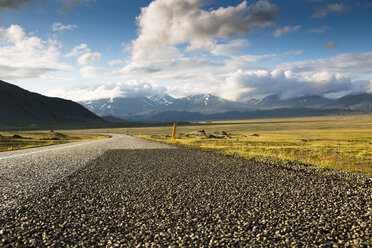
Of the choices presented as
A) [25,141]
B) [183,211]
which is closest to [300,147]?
[183,211]

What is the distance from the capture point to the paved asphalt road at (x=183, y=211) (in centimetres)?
535

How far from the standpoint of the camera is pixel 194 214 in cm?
674

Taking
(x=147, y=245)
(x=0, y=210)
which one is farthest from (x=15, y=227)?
(x=147, y=245)

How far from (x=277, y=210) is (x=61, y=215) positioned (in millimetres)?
5772

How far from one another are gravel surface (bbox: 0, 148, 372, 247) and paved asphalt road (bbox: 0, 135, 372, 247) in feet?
0.07

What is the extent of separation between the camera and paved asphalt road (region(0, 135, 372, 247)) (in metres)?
5.35

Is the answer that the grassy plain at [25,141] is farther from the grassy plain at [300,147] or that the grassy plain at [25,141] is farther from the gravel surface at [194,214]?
the gravel surface at [194,214]

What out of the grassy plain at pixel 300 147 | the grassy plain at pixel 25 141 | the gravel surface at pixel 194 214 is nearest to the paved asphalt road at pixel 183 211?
the gravel surface at pixel 194 214

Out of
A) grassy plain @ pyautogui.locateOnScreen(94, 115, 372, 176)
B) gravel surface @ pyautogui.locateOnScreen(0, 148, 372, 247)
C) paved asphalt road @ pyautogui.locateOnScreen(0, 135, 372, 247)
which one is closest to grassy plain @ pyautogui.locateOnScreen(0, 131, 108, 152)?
grassy plain @ pyautogui.locateOnScreen(94, 115, 372, 176)

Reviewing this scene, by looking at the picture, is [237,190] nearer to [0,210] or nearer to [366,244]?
[366,244]

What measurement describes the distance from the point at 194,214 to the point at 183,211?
37cm

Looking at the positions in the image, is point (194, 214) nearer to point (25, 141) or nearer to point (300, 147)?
point (300, 147)

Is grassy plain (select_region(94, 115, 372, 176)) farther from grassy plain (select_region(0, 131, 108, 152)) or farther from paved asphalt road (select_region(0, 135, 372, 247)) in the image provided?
grassy plain (select_region(0, 131, 108, 152))

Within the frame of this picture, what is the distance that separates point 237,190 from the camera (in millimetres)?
9062
